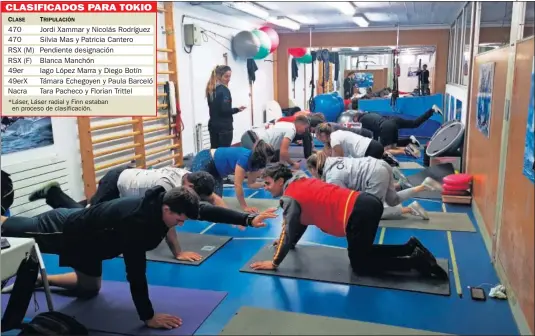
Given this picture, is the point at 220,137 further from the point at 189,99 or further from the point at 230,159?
the point at 230,159

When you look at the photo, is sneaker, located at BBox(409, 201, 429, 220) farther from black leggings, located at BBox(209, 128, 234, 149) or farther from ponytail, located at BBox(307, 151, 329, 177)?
black leggings, located at BBox(209, 128, 234, 149)

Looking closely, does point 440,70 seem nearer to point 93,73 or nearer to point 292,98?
point 292,98

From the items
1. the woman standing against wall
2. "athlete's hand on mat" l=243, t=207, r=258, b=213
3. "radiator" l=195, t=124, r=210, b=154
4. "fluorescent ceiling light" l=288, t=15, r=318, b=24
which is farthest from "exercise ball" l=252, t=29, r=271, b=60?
"athlete's hand on mat" l=243, t=207, r=258, b=213

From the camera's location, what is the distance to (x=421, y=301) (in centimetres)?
312

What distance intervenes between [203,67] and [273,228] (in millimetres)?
4956

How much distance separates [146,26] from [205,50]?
6.79 meters

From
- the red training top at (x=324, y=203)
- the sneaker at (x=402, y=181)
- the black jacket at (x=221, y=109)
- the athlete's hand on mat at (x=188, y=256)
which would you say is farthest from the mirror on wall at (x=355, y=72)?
the red training top at (x=324, y=203)

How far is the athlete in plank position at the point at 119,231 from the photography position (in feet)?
8.67

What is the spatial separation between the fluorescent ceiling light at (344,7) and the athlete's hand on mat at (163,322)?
21.7 ft

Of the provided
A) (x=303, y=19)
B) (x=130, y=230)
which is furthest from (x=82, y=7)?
A: (x=303, y=19)

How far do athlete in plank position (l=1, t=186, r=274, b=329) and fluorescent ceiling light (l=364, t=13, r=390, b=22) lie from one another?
817 cm

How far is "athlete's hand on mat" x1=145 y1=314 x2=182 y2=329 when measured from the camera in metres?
2.82

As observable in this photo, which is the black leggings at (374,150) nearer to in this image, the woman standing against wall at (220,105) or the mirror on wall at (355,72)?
the woman standing against wall at (220,105)

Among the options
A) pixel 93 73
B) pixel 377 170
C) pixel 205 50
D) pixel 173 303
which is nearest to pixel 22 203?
pixel 173 303
